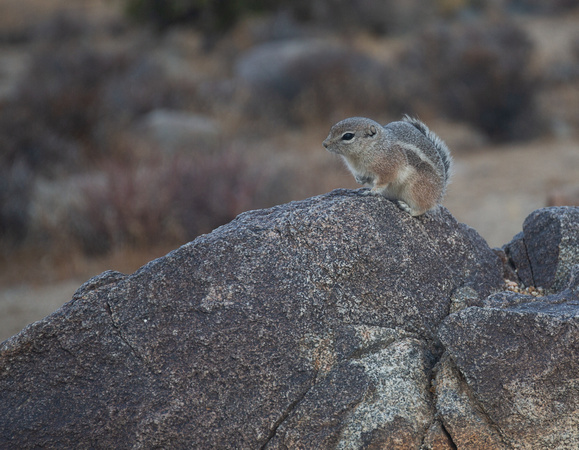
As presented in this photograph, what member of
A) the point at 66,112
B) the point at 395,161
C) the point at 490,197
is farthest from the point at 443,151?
the point at 66,112

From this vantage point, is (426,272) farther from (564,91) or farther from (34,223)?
(564,91)

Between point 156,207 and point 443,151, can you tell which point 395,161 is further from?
point 156,207

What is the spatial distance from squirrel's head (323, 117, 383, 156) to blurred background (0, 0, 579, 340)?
4.21 m

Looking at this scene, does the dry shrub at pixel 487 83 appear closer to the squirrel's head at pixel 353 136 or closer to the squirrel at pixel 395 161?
the squirrel at pixel 395 161

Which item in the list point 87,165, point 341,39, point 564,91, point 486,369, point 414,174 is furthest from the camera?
point 341,39

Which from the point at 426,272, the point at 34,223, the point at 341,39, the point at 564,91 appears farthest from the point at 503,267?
the point at 341,39

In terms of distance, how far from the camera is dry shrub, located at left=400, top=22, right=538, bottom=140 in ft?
53.0

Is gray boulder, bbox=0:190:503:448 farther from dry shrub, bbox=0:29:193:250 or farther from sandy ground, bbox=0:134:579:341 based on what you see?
dry shrub, bbox=0:29:193:250

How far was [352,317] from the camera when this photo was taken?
10.8 ft

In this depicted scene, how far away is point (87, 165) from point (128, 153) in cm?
83

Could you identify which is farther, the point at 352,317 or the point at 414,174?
the point at 414,174

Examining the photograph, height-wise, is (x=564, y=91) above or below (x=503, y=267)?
above

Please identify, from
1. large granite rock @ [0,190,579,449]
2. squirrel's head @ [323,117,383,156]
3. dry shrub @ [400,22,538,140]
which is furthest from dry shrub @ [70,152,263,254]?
dry shrub @ [400,22,538,140]

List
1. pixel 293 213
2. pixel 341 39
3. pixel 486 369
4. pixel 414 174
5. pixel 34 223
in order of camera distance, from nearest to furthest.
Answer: pixel 486 369, pixel 293 213, pixel 414 174, pixel 34 223, pixel 341 39
